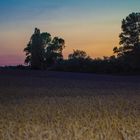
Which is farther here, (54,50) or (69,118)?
(54,50)

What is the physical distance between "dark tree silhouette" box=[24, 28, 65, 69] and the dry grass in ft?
186

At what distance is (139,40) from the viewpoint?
5928 centimetres

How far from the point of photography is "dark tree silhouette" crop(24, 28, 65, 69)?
73250 millimetres

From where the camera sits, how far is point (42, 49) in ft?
249

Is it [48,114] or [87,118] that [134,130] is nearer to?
[87,118]

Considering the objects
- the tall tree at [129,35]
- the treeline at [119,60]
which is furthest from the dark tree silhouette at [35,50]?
the tall tree at [129,35]

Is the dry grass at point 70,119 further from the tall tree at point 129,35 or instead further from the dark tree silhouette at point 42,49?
the dark tree silhouette at point 42,49

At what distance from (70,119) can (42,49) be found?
65.0m

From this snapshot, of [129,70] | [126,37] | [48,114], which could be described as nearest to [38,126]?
[48,114]

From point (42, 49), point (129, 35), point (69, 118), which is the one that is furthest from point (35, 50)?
point (69, 118)

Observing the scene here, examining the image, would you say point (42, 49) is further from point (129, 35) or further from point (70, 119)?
point (70, 119)

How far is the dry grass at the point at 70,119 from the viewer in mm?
9363

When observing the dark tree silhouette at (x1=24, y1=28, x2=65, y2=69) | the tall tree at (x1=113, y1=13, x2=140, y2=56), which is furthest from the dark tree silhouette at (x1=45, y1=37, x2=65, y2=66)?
the tall tree at (x1=113, y1=13, x2=140, y2=56)

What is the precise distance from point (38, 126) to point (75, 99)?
6.39 metres
